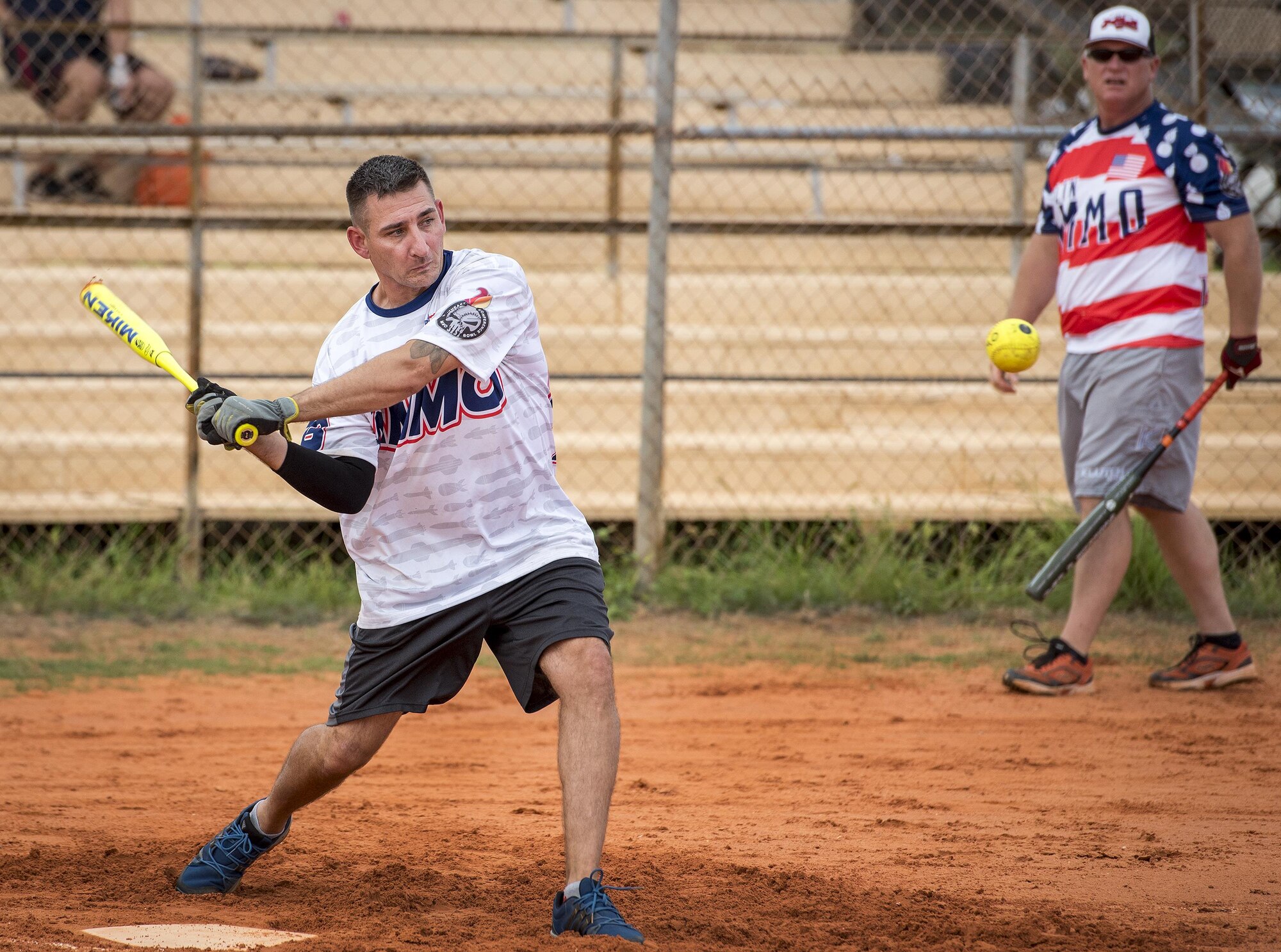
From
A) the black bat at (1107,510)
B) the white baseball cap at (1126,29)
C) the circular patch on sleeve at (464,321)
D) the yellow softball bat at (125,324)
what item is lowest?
the black bat at (1107,510)

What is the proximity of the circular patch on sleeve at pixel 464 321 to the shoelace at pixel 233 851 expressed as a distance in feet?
4.66

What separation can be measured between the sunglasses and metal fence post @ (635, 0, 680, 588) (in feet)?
7.99

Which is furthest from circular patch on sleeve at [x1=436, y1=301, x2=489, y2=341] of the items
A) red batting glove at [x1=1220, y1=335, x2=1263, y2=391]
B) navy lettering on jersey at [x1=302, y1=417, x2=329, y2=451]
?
red batting glove at [x1=1220, y1=335, x2=1263, y2=391]

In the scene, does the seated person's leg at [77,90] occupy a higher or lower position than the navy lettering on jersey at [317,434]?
higher

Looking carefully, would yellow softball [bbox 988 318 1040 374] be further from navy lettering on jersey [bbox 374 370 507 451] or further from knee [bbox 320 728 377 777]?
knee [bbox 320 728 377 777]

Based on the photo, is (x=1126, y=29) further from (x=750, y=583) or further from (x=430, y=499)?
(x=430, y=499)

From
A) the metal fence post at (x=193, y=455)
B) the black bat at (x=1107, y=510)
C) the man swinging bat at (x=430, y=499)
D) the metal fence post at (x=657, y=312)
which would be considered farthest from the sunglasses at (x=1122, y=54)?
the metal fence post at (x=193, y=455)

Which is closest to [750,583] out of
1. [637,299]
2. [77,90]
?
[637,299]

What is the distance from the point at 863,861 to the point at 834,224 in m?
4.37

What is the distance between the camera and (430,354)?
3.02m

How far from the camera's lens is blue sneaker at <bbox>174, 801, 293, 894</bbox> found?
3.31 m

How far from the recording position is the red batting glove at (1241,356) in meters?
5.00

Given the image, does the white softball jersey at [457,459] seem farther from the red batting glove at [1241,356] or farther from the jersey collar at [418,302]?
the red batting glove at [1241,356]

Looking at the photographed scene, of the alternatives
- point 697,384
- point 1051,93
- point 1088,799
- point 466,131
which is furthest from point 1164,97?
point 1088,799
